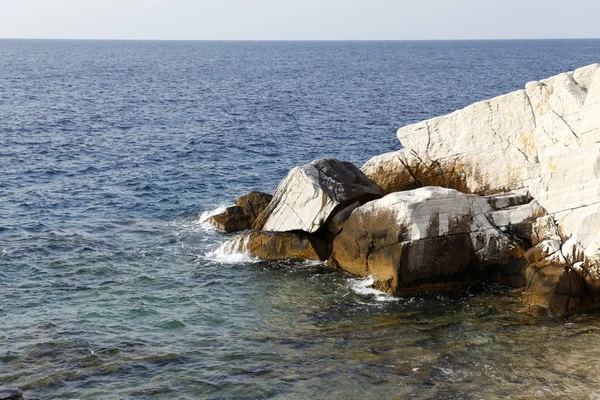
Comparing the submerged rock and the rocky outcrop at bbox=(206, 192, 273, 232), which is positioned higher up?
the rocky outcrop at bbox=(206, 192, 273, 232)

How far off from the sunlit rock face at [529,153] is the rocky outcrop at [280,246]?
461 centimetres

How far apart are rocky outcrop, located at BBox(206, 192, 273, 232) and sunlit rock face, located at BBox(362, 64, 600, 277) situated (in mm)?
4982

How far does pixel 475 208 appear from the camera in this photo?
25062 mm

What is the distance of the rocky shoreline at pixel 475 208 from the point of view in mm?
23375

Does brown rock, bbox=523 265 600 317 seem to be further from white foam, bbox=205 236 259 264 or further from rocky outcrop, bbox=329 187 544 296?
white foam, bbox=205 236 259 264

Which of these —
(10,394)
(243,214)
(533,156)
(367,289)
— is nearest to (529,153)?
(533,156)

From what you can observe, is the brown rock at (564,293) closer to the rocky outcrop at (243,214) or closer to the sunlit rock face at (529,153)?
the sunlit rock face at (529,153)

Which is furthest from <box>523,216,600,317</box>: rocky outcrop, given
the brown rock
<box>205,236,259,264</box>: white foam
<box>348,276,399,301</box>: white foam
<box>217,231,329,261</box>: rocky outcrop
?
<box>205,236,259,264</box>: white foam

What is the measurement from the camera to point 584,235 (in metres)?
22.9

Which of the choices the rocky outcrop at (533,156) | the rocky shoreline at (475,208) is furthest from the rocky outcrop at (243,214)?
the rocky outcrop at (533,156)

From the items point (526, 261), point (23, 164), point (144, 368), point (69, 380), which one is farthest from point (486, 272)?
point (23, 164)

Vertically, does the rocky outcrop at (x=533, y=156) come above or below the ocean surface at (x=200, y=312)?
above

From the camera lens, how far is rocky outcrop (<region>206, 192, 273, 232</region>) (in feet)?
104

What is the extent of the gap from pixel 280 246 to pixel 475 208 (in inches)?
304
